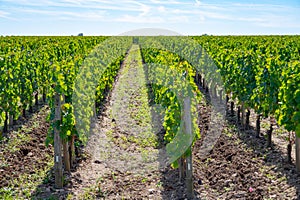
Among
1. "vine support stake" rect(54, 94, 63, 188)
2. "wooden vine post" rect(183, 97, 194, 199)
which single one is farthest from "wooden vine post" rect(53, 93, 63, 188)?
"wooden vine post" rect(183, 97, 194, 199)

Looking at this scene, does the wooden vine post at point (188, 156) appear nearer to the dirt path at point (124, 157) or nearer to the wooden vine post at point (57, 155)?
the dirt path at point (124, 157)

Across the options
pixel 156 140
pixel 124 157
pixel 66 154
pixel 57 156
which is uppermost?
pixel 57 156

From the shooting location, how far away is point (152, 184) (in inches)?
342

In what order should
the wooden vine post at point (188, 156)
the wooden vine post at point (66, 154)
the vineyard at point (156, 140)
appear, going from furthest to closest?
the wooden vine post at point (66, 154) → the vineyard at point (156, 140) → the wooden vine post at point (188, 156)

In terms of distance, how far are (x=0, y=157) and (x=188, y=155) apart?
180 inches

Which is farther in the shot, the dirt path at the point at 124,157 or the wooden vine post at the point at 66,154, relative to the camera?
the wooden vine post at the point at 66,154

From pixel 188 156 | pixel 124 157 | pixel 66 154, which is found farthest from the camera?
pixel 124 157

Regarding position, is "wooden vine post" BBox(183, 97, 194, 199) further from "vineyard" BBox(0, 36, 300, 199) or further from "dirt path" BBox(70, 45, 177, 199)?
"dirt path" BBox(70, 45, 177, 199)

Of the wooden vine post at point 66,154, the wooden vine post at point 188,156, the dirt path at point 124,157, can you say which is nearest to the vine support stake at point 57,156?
the dirt path at point 124,157

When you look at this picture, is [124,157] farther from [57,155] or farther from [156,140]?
[57,155]

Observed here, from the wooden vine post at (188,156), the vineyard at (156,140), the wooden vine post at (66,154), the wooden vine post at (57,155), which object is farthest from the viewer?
the wooden vine post at (66,154)

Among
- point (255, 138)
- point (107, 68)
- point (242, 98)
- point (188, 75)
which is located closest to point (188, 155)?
point (188, 75)

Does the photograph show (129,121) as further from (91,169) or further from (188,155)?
(188,155)

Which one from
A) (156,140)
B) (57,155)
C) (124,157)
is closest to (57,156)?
(57,155)
